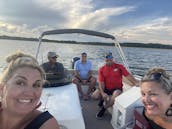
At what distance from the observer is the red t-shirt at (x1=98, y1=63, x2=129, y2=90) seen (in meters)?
5.15

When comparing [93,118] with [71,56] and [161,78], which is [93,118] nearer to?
[161,78]

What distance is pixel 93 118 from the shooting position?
15.2 feet

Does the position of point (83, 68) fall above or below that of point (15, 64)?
below

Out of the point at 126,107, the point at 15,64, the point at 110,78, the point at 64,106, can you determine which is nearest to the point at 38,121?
the point at 15,64

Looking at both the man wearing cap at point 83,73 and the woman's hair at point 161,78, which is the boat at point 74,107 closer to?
the woman's hair at point 161,78

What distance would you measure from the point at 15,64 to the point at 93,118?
3.16 meters

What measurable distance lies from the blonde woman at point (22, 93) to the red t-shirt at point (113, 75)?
3532 millimetres

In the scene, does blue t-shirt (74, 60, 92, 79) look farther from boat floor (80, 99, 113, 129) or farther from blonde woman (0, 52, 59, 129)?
blonde woman (0, 52, 59, 129)

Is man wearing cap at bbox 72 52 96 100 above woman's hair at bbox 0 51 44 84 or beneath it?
beneath

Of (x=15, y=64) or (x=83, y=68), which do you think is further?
(x=83, y=68)

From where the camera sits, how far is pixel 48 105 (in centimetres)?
300

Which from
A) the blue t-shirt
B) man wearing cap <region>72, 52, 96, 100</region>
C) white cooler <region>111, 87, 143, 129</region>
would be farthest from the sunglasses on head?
the blue t-shirt

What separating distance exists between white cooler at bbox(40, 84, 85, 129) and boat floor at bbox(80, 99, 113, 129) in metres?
0.88

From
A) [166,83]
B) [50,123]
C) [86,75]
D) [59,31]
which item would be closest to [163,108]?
[166,83]
